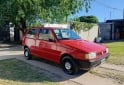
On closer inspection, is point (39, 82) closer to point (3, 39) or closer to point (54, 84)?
point (54, 84)

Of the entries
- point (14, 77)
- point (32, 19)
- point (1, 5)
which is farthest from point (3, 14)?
point (14, 77)

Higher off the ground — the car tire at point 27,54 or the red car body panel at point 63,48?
the red car body panel at point 63,48

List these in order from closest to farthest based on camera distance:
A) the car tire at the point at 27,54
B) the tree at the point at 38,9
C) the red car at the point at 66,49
→ the red car at the point at 66,49
the car tire at the point at 27,54
the tree at the point at 38,9

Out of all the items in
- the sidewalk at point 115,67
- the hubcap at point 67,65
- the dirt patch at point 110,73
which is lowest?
the dirt patch at point 110,73

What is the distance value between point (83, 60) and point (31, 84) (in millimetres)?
1996

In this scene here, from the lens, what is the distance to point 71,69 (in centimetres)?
885

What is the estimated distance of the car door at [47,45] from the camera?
9.76 meters

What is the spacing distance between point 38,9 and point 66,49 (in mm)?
10305

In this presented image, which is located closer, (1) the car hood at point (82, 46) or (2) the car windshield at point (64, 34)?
(1) the car hood at point (82, 46)

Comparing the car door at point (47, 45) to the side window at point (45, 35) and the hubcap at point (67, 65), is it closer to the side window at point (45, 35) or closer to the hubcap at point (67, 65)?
the side window at point (45, 35)

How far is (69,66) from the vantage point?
892cm

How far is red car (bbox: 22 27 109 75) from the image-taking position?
845 cm

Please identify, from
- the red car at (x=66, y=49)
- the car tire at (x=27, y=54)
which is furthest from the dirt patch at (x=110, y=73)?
the car tire at (x=27, y=54)

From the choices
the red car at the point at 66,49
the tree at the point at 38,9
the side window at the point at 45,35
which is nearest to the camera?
the red car at the point at 66,49
